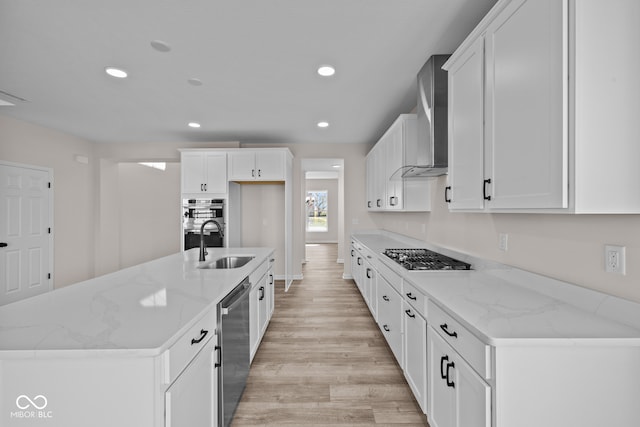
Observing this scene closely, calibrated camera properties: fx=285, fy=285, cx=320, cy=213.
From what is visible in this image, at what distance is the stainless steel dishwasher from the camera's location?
1.58 m

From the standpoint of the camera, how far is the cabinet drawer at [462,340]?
3.50ft

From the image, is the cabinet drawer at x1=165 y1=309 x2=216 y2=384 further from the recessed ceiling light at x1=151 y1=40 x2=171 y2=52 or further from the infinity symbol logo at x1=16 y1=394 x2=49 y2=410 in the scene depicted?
the recessed ceiling light at x1=151 y1=40 x2=171 y2=52

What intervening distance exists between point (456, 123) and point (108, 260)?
645 cm

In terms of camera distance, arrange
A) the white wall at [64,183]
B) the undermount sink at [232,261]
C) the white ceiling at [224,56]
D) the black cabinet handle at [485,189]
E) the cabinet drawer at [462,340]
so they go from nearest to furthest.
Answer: the cabinet drawer at [462,340] → the black cabinet handle at [485,189] → the white ceiling at [224,56] → the undermount sink at [232,261] → the white wall at [64,183]

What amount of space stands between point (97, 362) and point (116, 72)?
2765 millimetres

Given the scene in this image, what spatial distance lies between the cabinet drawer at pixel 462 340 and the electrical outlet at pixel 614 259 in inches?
26.8

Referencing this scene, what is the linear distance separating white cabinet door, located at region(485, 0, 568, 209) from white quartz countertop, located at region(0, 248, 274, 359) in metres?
1.55

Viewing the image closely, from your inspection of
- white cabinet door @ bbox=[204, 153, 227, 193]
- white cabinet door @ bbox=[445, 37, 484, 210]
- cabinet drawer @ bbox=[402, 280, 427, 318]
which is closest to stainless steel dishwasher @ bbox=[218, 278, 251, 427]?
cabinet drawer @ bbox=[402, 280, 427, 318]

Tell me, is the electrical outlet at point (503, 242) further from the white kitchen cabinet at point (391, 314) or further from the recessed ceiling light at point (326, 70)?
the recessed ceiling light at point (326, 70)

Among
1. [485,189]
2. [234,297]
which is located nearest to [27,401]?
[234,297]

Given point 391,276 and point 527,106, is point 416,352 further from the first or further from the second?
point 527,106

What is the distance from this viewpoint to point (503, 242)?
192cm

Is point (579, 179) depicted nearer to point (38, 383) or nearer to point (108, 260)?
point (38, 383)

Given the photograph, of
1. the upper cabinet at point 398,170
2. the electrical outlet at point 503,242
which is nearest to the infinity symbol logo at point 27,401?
the electrical outlet at point 503,242
